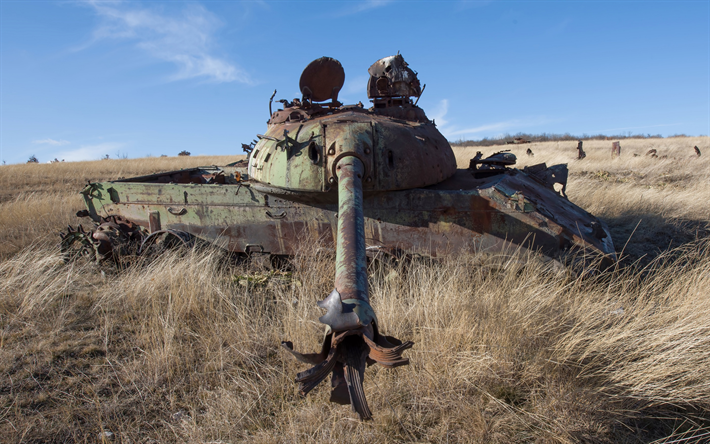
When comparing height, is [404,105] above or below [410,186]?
above

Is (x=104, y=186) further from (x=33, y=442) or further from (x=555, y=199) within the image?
(x=555, y=199)

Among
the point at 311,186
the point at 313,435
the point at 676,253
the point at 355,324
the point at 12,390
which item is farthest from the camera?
the point at 676,253

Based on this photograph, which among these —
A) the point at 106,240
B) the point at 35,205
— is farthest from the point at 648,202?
the point at 35,205

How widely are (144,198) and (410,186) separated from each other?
368 centimetres

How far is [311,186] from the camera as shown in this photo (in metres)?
4.72

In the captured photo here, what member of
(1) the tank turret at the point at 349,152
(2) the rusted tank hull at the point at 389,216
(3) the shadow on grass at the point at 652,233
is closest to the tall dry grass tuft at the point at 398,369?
(2) the rusted tank hull at the point at 389,216

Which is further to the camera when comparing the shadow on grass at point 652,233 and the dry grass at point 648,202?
the dry grass at point 648,202

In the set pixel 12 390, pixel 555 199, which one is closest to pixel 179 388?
pixel 12 390

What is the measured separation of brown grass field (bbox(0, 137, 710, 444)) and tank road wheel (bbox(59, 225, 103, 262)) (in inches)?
12.1

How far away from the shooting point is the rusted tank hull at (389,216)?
4.57 m

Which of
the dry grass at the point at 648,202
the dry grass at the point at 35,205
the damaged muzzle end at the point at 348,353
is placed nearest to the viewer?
the damaged muzzle end at the point at 348,353

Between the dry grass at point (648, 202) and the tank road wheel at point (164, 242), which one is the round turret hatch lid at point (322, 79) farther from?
the dry grass at point (648, 202)

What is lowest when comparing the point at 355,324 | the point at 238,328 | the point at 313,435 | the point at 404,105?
the point at 313,435

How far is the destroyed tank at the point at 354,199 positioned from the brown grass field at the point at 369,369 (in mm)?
306
